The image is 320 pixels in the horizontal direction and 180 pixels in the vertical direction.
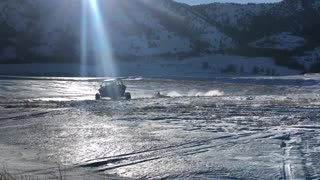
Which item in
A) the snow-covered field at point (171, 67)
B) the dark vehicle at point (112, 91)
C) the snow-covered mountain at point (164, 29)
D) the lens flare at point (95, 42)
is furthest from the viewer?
the snow-covered mountain at point (164, 29)

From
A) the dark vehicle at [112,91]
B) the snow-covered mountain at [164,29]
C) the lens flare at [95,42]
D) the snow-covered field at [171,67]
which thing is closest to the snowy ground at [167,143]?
the dark vehicle at [112,91]

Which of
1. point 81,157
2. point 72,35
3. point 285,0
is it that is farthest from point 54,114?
point 285,0

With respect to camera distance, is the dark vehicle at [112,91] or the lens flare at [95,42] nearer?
the dark vehicle at [112,91]

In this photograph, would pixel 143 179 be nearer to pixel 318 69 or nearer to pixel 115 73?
pixel 115 73

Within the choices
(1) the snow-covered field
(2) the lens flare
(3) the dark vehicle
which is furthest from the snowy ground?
(2) the lens flare

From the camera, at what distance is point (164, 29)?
132125mm

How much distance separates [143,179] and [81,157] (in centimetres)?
265

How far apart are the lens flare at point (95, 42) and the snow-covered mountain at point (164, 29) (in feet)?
3.28

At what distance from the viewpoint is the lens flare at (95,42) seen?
332ft

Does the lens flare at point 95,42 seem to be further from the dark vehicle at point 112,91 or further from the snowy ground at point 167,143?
the snowy ground at point 167,143

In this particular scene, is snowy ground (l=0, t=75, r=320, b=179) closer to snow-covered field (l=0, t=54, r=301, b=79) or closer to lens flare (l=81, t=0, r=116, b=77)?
snow-covered field (l=0, t=54, r=301, b=79)

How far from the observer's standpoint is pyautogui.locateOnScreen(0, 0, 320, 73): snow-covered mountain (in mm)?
116875

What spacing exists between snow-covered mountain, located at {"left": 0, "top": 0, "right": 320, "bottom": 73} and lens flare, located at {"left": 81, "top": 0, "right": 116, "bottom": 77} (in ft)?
3.28

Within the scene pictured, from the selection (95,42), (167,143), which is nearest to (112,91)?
(167,143)
